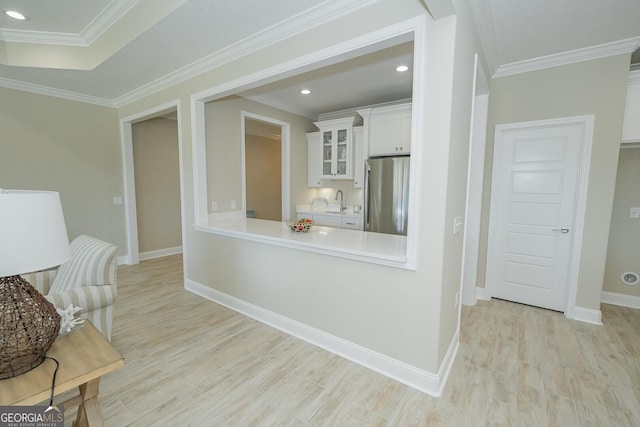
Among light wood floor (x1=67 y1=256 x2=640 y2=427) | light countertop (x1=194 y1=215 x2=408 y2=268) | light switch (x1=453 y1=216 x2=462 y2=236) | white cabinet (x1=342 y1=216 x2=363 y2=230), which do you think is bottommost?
light wood floor (x1=67 y1=256 x2=640 y2=427)

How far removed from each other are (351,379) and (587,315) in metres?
2.59

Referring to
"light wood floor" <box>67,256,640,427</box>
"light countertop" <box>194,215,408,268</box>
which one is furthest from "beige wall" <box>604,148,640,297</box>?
"light countertop" <box>194,215,408,268</box>

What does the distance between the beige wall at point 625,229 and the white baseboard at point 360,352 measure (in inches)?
95.6

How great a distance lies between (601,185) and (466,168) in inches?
63.8

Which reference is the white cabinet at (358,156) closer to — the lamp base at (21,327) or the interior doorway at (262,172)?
the interior doorway at (262,172)

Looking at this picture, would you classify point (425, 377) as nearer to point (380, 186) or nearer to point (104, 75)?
point (380, 186)

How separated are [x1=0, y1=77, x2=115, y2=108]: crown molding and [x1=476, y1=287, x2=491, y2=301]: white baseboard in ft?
19.2

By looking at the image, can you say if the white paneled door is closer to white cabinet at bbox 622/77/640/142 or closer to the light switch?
white cabinet at bbox 622/77/640/142

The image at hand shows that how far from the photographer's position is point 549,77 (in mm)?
2803

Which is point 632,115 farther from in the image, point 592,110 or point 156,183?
point 156,183

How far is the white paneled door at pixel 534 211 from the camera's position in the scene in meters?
2.88

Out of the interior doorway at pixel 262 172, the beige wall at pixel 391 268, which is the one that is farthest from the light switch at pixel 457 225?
the interior doorway at pixel 262 172

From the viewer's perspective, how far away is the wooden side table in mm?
985

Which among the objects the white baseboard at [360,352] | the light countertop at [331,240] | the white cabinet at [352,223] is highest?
the light countertop at [331,240]
